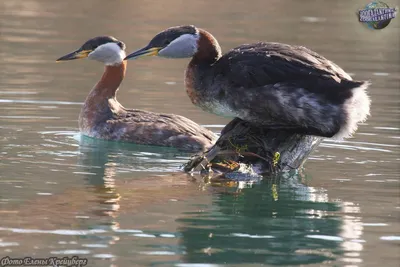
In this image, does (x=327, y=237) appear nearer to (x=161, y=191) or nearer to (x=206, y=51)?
(x=161, y=191)

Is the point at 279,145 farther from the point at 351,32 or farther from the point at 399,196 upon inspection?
the point at 351,32

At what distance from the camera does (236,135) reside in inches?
375

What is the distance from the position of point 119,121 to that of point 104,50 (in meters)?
1.21

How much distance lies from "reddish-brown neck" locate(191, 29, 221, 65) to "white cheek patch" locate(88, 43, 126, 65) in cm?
291

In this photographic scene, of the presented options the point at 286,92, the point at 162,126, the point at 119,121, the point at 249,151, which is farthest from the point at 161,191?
the point at 119,121

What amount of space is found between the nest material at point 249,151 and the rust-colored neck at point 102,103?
2390 mm

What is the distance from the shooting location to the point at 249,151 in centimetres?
949

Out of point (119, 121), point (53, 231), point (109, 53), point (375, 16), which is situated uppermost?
point (375, 16)

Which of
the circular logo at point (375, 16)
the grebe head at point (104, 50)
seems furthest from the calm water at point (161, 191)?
the circular logo at point (375, 16)

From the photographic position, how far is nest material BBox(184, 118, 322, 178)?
9438mm

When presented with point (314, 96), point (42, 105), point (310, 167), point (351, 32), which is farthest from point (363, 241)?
point (351, 32)

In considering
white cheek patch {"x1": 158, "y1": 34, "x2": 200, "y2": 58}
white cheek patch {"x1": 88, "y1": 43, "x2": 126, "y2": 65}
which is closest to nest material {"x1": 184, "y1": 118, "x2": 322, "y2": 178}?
white cheek patch {"x1": 158, "y1": 34, "x2": 200, "y2": 58}

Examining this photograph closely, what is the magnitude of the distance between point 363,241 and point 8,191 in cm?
284

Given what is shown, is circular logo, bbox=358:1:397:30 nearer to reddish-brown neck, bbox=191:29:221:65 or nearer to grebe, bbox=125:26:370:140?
reddish-brown neck, bbox=191:29:221:65
